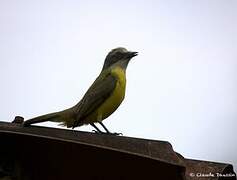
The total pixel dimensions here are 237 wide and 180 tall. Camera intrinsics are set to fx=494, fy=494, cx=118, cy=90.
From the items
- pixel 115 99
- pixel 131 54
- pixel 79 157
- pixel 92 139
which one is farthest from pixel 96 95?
pixel 79 157

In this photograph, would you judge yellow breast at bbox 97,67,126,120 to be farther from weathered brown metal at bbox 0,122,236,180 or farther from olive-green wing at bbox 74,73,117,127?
weathered brown metal at bbox 0,122,236,180

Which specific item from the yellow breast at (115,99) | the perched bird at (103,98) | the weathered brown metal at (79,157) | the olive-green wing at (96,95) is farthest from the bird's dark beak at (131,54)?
the weathered brown metal at (79,157)

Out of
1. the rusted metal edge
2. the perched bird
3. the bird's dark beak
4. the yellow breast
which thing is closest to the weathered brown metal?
the rusted metal edge

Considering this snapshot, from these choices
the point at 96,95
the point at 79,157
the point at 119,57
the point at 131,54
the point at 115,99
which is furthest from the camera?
the point at 119,57

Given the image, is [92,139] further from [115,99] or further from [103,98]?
[115,99]

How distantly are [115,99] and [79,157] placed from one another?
2.88m

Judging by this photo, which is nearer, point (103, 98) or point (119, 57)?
point (103, 98)

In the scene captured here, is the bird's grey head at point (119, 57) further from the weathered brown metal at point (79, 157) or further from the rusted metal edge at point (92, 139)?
the weathered brown metal at point (79, 157)

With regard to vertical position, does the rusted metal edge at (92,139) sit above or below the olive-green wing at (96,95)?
below

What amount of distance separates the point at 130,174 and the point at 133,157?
0.25 m

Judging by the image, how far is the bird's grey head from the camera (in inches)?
258

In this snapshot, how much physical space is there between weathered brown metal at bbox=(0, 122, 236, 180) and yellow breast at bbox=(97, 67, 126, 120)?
2.48 m

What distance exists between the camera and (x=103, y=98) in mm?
5969

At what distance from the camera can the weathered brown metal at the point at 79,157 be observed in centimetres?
312
